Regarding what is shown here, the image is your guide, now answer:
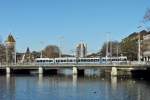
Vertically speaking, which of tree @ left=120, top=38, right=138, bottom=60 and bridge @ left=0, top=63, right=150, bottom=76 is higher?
tree @ left=120, top=38, right=138, bottom=60

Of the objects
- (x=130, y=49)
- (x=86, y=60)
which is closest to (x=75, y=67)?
(x=86, y=60)

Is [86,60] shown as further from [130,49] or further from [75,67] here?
[130,49]

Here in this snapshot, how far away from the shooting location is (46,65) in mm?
154625

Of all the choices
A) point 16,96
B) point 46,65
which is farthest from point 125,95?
point 46,65

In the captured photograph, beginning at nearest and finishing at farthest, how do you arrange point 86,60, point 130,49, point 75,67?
point 75,67 → point 86,60 → point 130,49

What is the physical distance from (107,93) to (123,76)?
52.2m

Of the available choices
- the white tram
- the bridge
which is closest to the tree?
the white tram

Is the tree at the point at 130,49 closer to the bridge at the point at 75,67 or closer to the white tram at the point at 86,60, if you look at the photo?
the white tram at the point at 86,60

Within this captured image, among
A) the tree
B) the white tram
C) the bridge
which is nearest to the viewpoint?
the bridge

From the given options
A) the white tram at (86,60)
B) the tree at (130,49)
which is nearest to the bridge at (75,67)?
the white tram at (86,60)

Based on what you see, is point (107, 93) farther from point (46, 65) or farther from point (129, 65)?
point (46, 65)

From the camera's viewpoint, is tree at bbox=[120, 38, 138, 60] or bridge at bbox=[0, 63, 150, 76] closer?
bridge at bbox=[0, 63, 150, 76]

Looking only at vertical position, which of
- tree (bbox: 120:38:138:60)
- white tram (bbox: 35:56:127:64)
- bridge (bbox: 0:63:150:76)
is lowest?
bridge (bbox: 0:63:150:76)

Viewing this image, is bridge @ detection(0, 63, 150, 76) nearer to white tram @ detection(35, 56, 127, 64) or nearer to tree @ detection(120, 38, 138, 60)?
white tram @ detection(35, 56, 127, 64)
